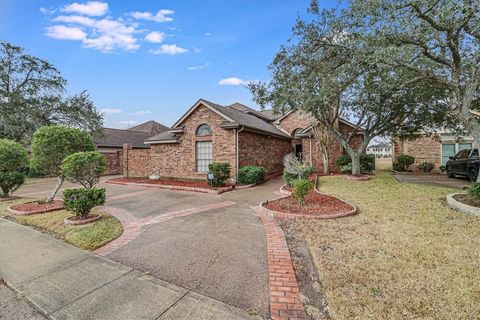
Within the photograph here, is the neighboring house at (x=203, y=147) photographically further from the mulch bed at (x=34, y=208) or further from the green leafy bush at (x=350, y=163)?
the mulch bed at (x=34, y=208)

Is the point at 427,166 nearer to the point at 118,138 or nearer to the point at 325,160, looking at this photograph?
the point at 325,160

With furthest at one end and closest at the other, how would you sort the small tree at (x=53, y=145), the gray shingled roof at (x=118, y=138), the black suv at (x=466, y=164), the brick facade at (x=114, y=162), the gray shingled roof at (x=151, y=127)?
the gray shingled roof at (x=151, y=127) < the gray shingled roof at (x=118, y=138) < the brick facade at (x=114, y=162) < the black suv at (x=466, y=164) < the small tree at (x=53, y=145)

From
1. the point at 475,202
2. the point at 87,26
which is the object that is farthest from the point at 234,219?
the point at 87,26

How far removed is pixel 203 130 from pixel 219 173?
3.67m

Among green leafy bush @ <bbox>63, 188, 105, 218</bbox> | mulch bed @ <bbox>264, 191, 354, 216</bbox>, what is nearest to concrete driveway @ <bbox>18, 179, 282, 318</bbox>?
mulch bed @ <bbox>264, 191, 354, 216</bbox>

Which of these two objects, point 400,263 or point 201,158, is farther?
point 201,158

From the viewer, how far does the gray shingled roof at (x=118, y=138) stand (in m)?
26.0

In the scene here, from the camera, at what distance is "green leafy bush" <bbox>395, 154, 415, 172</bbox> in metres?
19.0

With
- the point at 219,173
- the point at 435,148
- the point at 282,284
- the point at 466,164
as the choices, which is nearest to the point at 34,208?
the point at 219,173

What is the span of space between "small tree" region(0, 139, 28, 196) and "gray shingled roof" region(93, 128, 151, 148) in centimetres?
1460

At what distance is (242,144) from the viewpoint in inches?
544

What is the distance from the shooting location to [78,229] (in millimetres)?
5832

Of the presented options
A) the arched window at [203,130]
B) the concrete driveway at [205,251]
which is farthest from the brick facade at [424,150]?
the concrete driveway at [205,251]

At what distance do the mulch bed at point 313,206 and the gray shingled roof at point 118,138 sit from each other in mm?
23471
